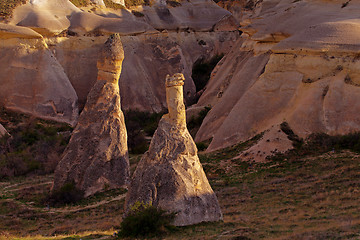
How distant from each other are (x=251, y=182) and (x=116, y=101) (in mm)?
5066

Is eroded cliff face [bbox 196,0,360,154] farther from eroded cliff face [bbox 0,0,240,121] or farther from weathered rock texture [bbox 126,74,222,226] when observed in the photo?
eroded cliff face [bbox 0,0,240,121]

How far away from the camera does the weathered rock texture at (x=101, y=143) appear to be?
51.9 feet

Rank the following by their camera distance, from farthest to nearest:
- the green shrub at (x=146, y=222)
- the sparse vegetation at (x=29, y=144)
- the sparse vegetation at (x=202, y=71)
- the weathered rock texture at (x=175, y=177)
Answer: the sparse vegetation at (x=202, y=71)
the sparse vegetation at (x=29, y=144)
the weathered rock texture at (x=175, y=177)
the green shrub at (x=146, y=222)

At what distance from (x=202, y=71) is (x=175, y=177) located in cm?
3398

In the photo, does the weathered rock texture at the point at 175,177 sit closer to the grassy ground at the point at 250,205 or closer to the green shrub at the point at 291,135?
the grassy ground at the point at 250,205

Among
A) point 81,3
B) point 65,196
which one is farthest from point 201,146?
point 81,3

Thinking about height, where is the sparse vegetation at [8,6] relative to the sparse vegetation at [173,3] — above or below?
below

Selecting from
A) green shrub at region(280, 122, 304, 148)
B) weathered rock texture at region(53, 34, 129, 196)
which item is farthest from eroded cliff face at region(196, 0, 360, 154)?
weathered rock texture at region(53, 34, 129, 196)

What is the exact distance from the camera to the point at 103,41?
35.5 metres

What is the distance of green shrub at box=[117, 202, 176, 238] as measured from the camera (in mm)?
9602

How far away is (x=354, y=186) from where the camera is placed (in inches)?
535

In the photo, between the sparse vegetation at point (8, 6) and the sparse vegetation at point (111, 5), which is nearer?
the sparse vegetation at point (8, 6)

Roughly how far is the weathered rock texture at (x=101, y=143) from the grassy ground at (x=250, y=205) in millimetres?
656

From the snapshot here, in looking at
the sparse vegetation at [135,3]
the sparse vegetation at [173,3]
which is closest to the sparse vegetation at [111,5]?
the sparse vegetation at [135,3]
